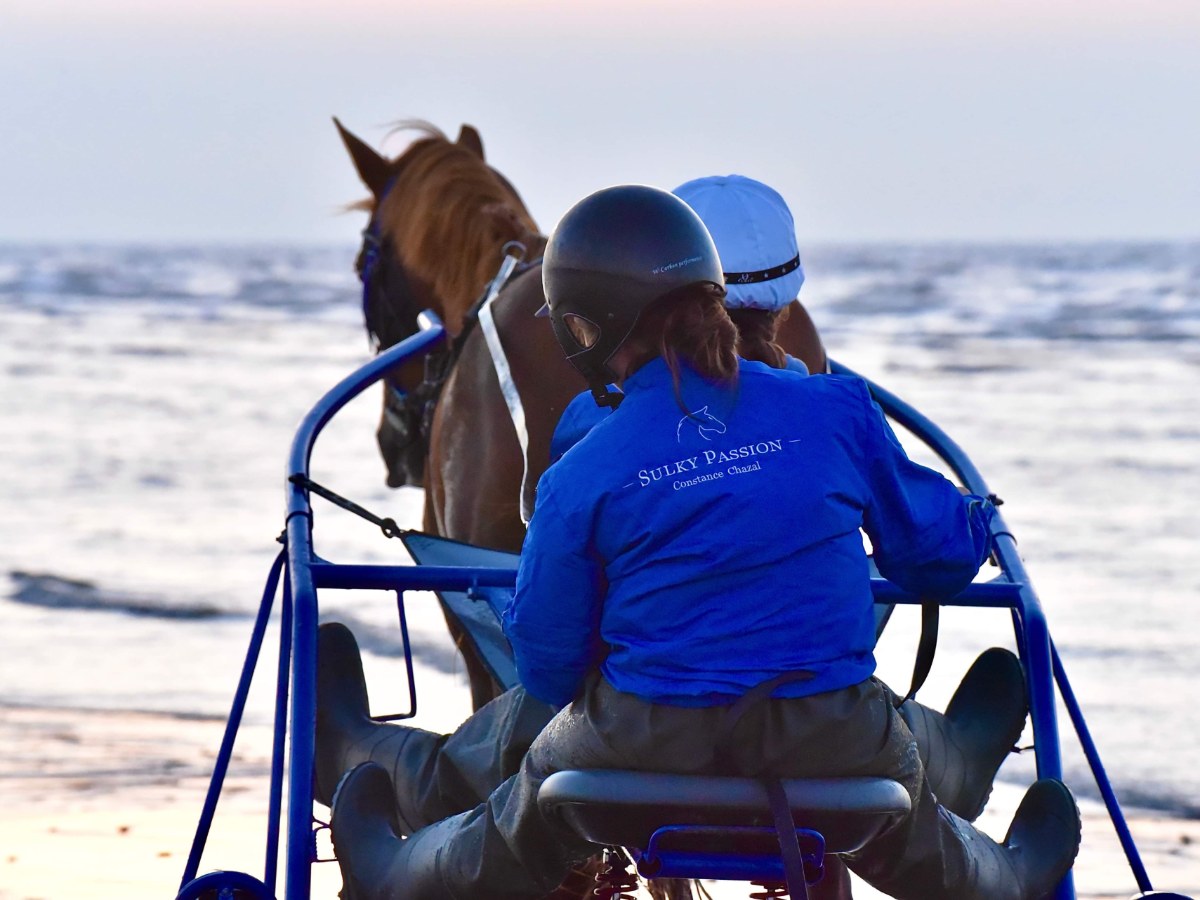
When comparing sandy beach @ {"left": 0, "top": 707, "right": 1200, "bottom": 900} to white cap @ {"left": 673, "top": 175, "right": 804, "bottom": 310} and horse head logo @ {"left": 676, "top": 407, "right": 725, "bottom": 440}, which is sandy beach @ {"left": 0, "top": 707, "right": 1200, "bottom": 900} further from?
horse head logo @ {"left": 676, "top": 407, "right": 725, "bottom": 440}

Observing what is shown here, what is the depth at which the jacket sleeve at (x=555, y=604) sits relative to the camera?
2.51 m

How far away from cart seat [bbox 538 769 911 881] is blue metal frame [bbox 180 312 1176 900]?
Answer: 2.07 feet

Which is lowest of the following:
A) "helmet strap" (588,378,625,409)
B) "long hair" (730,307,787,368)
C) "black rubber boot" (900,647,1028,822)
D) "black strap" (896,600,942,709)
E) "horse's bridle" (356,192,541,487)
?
"black rubber boot" (900,647,1028,822)

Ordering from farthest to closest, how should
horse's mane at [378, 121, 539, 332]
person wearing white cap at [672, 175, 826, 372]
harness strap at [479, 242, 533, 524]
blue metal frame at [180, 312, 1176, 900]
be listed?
horse's mane at [378, 121, 539, 332] < harness strap at [479, 242, 533, 524] < person wearing white cap at [672, 175, 826, 372] < blue metal frame at [180, 312, 1176, 900]

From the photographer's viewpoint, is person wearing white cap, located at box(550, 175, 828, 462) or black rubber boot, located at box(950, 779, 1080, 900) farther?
person wearing white cap, located at box(550, 175, 828, 462)

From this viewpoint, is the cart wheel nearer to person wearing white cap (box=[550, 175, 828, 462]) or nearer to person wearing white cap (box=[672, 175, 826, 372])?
person wearing white cap (box=[550, 175, 828, 462])

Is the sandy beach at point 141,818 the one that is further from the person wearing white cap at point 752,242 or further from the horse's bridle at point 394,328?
the person wearing white cap at point 752,242

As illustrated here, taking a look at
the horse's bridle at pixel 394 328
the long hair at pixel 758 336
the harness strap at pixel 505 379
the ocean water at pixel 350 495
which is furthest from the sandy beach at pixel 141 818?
the long hair at pixel 758 336

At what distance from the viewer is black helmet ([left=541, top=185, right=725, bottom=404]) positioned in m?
2.57

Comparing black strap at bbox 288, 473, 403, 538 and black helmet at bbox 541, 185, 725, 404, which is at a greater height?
black helmet at bbox 541, 185, 725, 404

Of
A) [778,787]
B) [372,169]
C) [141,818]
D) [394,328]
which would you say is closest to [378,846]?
[778,787]

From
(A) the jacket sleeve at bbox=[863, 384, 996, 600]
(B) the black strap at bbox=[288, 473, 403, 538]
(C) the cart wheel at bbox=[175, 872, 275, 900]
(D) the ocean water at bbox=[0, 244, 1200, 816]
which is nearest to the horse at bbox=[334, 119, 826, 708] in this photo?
(B) the black strap at bbox=[288, 473, 403, 538]

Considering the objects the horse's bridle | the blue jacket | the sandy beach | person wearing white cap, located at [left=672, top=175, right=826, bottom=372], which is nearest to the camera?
the blue jacket

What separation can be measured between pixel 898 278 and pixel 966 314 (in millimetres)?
10625
